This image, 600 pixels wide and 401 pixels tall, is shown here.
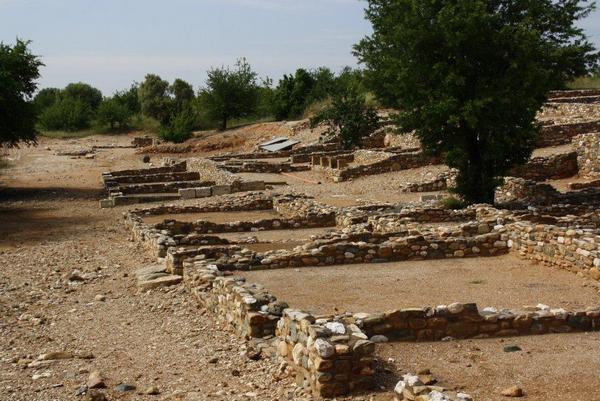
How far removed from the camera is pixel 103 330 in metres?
9.50

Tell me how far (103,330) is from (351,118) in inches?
1043

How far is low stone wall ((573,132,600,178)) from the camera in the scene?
21000mm

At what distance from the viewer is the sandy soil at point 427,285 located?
363 inches

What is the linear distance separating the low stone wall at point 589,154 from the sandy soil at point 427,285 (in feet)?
34.1

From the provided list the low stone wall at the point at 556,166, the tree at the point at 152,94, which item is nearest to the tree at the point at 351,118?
the low stone wall at the point at 556,166

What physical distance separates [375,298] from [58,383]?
4.07m

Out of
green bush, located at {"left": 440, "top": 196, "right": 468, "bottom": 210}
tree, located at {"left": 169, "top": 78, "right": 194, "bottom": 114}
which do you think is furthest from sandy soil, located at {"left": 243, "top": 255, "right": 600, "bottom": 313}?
tree, located at {"left": 169, "top": 78, "right": 194, "bottom": 114}

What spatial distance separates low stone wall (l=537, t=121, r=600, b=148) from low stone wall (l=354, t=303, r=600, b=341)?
18912 millimetres

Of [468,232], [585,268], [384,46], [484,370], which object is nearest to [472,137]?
[384,46]

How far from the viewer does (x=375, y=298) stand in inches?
373

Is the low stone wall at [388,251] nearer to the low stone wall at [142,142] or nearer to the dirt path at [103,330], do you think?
the dirt path at [103,330]

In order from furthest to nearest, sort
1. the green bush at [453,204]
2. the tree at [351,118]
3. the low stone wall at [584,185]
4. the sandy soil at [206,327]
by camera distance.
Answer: the tree at [351,118] → the low stone wall at [584,185] → the green bush at [453,204] → the sandy soil at [206,327]

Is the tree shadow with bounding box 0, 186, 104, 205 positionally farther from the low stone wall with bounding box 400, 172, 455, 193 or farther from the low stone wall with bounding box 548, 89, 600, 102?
the low stone wall with bounding box 548, 89, 600, 102

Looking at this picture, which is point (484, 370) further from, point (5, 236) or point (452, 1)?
point (5, 236)
